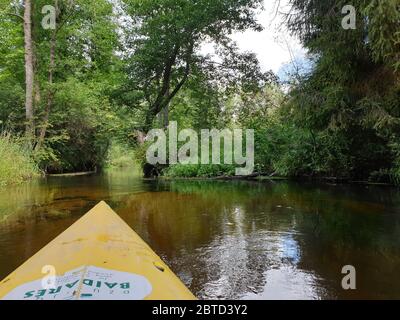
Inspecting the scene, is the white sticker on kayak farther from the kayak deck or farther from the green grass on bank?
the green grass on bank

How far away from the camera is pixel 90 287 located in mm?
1858

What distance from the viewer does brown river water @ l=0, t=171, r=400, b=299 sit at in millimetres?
3182

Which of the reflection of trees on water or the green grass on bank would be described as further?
the green grass on bank

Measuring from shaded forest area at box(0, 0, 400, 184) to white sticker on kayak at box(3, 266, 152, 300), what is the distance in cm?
716

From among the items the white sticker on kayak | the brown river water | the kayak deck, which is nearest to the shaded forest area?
the brown river water

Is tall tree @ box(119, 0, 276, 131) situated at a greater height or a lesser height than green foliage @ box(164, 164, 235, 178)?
greater

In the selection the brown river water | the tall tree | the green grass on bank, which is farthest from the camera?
the tall tree

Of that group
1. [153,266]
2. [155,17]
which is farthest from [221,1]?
[153,266]

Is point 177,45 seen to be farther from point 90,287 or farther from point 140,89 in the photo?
point 90,287

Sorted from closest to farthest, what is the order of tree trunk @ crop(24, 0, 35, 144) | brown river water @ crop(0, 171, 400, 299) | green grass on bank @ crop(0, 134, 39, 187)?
brown river water @ crop(0, 171, 400, 299) < green grass on bank @ crop(0, 134, 39, 187) < tree trunk @ crop(24, 0, 35, 144)

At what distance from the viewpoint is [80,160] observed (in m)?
18.6

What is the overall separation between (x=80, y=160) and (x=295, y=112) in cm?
1391

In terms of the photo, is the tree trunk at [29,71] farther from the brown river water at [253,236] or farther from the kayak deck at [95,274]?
the kayak deck at [95,274]
